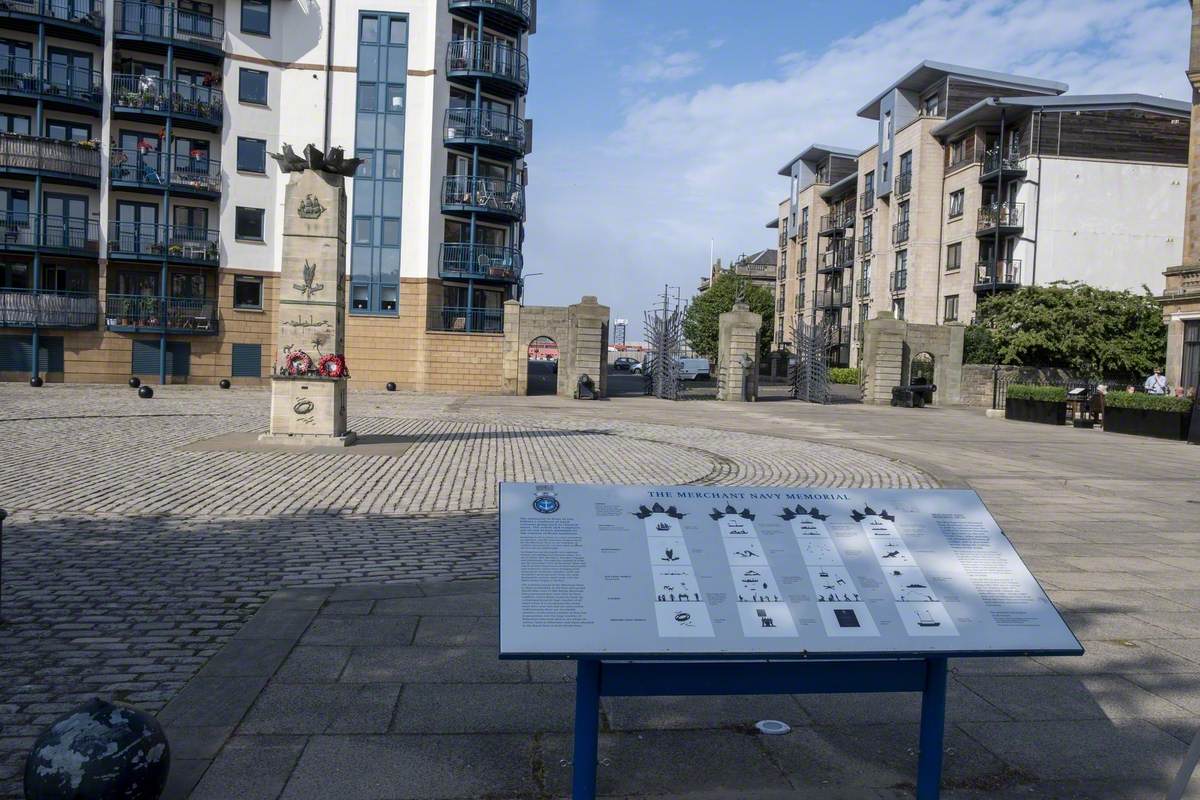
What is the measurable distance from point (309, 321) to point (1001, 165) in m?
40.7

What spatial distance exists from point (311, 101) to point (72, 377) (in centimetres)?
1518

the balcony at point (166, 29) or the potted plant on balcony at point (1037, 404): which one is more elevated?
the balcony at point (166, 29)

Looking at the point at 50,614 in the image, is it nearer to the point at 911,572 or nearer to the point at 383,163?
the point at 911,572

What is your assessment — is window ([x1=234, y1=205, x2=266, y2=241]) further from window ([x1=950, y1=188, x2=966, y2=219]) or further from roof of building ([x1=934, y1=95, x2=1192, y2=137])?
window ([x1=950, y1=188, x2=966, y2=219])

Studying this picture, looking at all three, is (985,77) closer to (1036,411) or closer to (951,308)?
(951,308)

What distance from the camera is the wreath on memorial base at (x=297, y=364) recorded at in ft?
54.2

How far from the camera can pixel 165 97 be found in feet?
135

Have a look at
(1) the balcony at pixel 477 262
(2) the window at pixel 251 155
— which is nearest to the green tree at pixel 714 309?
(1) the balcony at pixel 477 262

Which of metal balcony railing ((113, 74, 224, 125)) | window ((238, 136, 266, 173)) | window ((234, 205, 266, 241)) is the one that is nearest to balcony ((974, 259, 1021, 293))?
window ((234, 205, 266, 241))

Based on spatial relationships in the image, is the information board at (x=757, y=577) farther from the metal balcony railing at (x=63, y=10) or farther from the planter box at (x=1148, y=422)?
the metal balcony railing at (x=63, y=10)

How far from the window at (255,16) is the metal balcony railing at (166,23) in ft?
3.18

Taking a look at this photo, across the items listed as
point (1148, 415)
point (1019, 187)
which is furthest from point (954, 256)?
point (1148, 415)

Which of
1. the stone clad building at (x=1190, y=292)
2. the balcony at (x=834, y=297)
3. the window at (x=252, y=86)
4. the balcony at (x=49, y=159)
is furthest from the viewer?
the balcony at (x=834, y=297)

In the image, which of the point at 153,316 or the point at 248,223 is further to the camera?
the point at 248,223
